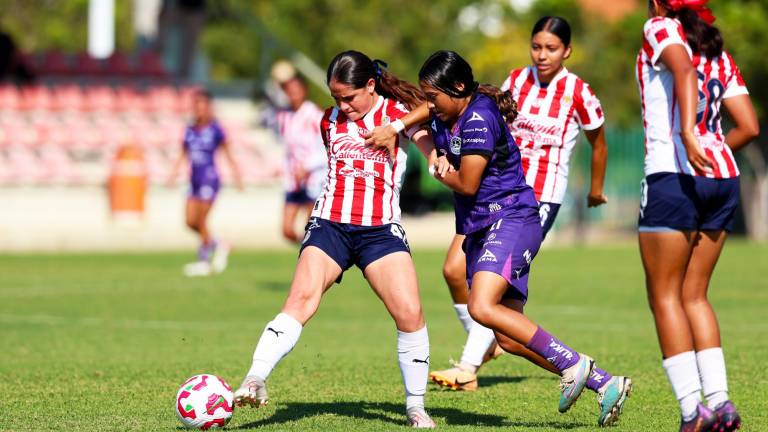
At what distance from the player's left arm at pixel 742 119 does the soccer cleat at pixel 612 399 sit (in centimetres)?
134

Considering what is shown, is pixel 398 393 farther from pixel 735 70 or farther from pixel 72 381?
pixel 735 70

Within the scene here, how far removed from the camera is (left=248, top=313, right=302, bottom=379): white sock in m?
6.38

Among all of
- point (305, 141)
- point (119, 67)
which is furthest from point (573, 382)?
point (119, 67)

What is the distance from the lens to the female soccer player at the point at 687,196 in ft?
19.1

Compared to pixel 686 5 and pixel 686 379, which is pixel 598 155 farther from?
pixel 686 379

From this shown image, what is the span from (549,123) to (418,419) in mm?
2670

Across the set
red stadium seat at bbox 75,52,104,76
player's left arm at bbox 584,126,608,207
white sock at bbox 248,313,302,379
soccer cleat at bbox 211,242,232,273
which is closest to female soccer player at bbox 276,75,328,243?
soccer cleat at bbox 211,242,232,273

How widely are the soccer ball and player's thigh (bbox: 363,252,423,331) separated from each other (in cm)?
95

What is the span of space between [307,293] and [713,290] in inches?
409

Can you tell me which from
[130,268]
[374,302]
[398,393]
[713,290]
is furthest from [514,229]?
[130,268]

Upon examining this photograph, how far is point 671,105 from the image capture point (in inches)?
231

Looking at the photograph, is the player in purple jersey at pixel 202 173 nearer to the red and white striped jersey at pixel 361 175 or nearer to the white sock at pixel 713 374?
the red and white striped jersey at pixel 361 175

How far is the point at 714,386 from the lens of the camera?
19.6ft

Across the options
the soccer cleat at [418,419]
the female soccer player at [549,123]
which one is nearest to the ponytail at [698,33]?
the soccer cleat at [418,419]
